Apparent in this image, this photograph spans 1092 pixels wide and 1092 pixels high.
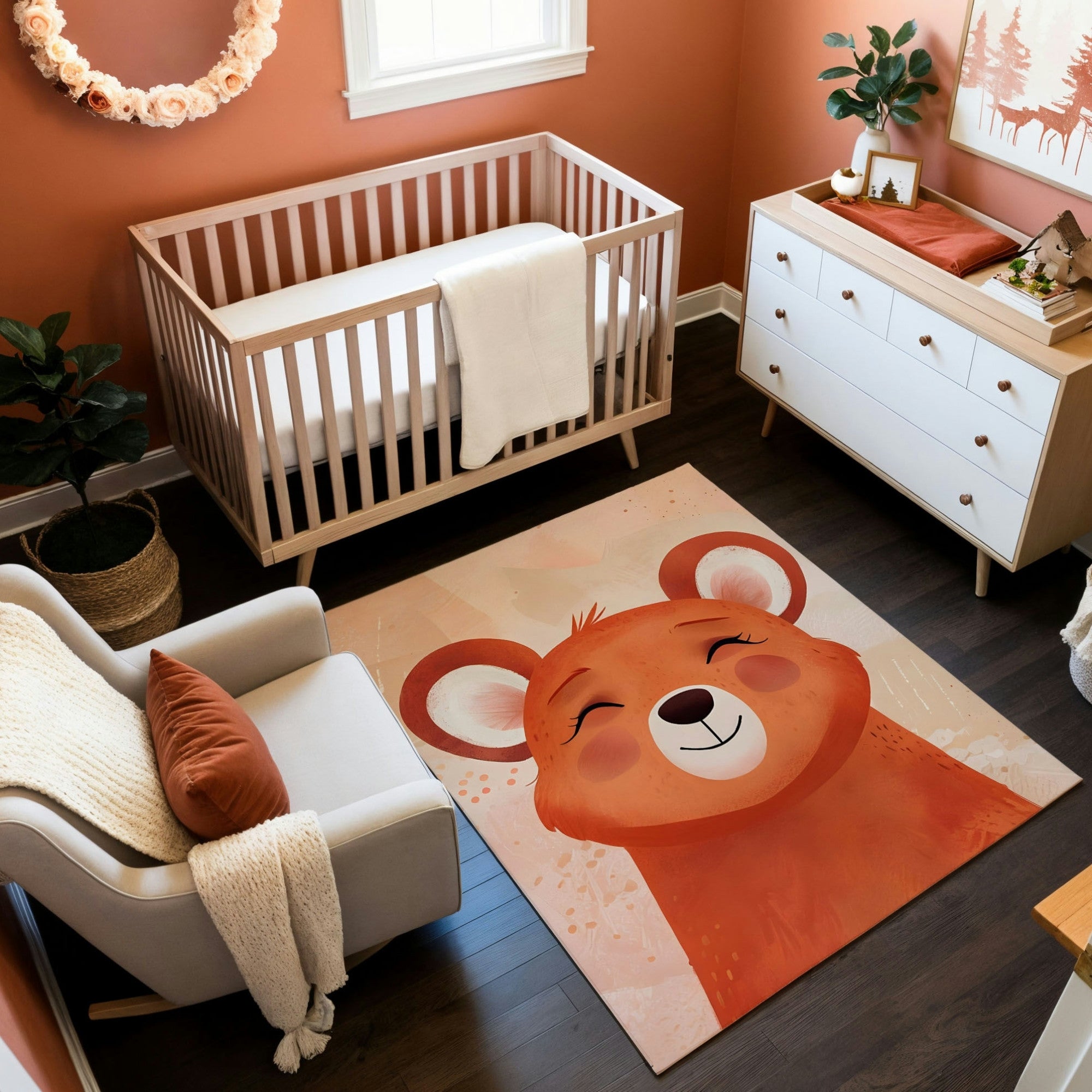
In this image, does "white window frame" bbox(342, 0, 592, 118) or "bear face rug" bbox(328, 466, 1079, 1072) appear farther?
"white window frame" bbox(342, 0, 592, 118)

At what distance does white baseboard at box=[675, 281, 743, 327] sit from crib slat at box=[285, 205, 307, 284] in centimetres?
150

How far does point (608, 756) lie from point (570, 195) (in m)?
1.83

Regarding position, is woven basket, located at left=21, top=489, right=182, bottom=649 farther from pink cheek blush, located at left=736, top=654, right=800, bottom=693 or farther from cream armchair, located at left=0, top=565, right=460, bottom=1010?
pink cheek blush, located at left=736, top=654, right=800, bottom=693

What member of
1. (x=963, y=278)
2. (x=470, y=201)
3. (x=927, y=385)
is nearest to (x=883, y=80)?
(x=963, y=278)

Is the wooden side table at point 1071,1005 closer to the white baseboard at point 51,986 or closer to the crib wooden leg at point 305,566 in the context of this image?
the white baseboard at point 51,986

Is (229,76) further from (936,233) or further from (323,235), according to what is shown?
(936,233)

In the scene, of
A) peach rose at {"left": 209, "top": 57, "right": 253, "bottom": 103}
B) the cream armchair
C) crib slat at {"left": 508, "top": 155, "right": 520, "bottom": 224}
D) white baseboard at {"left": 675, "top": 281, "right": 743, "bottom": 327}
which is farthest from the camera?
white baseboard at {"left": 675, "top": 281, "right": 743, "bottom": 327}

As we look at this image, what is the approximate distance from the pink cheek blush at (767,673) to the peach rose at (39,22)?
7.21 ft

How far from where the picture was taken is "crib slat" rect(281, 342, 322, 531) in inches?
99.0

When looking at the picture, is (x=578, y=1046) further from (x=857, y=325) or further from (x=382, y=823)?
(x=857, y=325)

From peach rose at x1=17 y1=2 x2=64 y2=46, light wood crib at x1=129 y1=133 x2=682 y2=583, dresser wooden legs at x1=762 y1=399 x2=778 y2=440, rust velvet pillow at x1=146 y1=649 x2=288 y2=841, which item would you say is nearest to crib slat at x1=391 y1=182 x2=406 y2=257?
light wood crib at x1=129 y1=133 x2=682 y2=583

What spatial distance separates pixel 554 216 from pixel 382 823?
236 centimetres

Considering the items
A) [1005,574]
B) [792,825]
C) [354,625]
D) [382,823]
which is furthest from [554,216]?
[382,823]

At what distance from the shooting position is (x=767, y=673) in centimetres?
271
